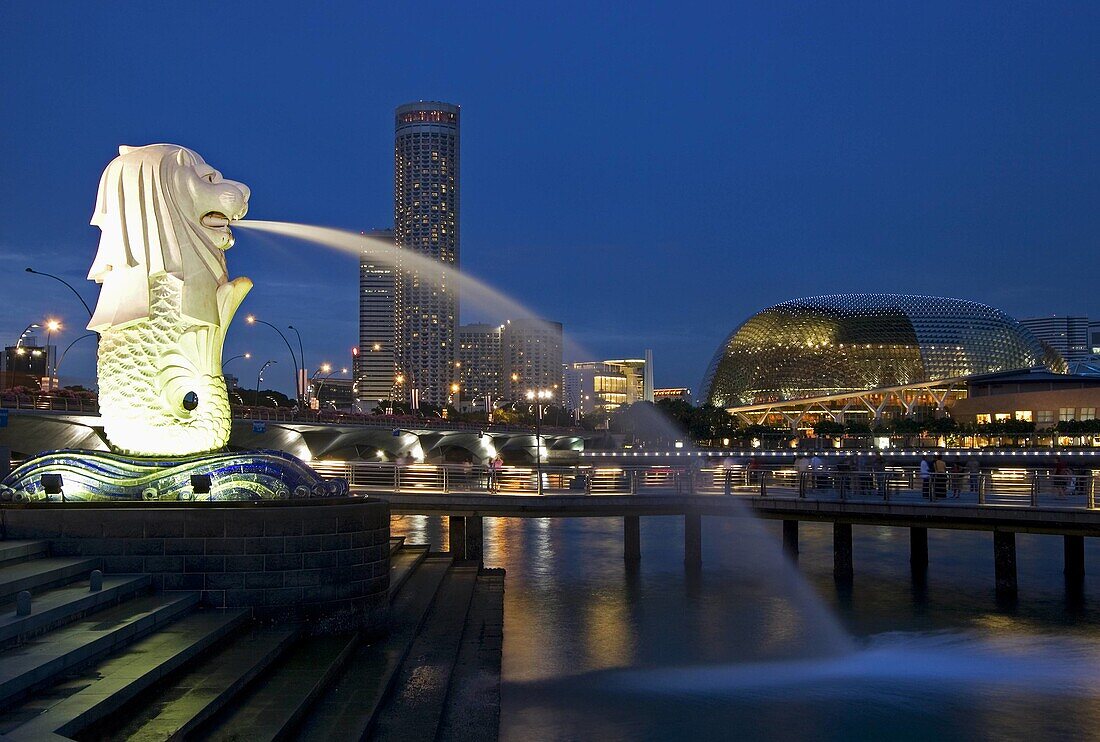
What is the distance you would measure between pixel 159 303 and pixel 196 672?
755 cm

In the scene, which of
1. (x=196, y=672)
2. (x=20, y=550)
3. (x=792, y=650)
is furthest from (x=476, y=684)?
(x=792, y=650)

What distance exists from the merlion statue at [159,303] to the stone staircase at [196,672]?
327cm

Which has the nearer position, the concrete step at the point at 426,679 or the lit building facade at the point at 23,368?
the concrete step at the point at 426,679

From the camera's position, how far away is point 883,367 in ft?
390

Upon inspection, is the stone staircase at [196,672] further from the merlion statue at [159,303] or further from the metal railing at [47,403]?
the metal railing at [47,403]

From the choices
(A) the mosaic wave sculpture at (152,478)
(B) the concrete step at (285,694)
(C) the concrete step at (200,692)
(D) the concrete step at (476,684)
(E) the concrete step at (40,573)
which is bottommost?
(D) the concrete step at (476,684)

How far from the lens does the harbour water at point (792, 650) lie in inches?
609

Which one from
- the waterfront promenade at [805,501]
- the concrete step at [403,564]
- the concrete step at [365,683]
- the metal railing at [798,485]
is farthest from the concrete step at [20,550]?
the waterfront promenade at [805,501]

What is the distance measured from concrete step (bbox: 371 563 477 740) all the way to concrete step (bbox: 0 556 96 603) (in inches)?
167

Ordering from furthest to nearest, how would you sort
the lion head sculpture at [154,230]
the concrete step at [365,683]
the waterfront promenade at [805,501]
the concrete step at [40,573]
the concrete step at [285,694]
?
1. the waterfront promenade at [805,501]
2. the lion head sculpture at [154,230]
3. the concrete step at [40,573]
4. the concrete step at [365,683]
5. the concrete step at [285,694]

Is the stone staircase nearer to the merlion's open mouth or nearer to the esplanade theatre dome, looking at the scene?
the merlion's open mouth

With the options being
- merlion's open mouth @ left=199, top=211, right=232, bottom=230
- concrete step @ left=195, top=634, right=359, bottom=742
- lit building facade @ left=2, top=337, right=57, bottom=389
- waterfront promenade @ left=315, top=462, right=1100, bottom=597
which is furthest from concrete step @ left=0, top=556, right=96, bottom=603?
lit building facade @ left=2, top=337, right=57, bottom=389

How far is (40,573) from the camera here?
11805mm

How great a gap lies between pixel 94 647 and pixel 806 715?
10.7 m
